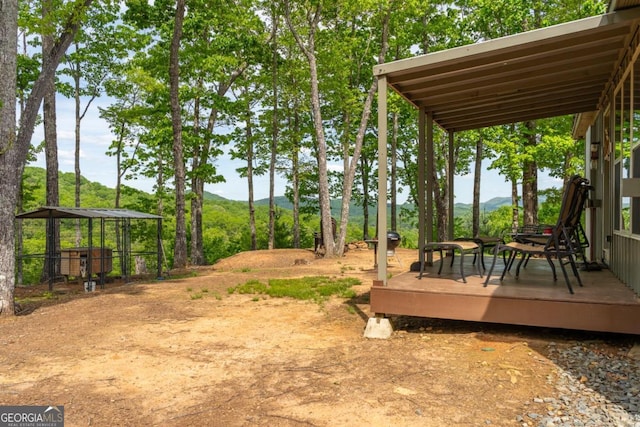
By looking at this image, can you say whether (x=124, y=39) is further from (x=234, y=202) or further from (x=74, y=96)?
(x=234, y=202)

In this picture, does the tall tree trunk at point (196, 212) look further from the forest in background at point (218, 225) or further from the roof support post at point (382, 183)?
the roof support post at point (382, 183)

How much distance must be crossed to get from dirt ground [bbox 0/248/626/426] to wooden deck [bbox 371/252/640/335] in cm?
24

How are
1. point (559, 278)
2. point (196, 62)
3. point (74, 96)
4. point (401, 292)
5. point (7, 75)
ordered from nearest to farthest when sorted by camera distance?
point (401, 292)
point (559, 278)
point (7, 75)
point (196, 62)
point (74, 96)

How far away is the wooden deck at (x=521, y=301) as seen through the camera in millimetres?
3715

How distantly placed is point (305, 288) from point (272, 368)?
3.88m

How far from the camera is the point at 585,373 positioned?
10.7 ft

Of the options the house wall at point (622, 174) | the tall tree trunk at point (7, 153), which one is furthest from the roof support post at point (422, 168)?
the tall tree trunk at point (7, 153)

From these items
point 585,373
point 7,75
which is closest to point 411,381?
point 585,373

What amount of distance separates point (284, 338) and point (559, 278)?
327 centimetres

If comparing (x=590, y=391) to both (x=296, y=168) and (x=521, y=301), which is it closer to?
(x=521, y=301)

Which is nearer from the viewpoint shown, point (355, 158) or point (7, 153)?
point (7, 153)

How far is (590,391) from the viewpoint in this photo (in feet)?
9.78

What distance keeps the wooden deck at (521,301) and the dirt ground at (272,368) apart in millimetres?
241

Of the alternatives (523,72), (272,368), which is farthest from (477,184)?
(272,368)
